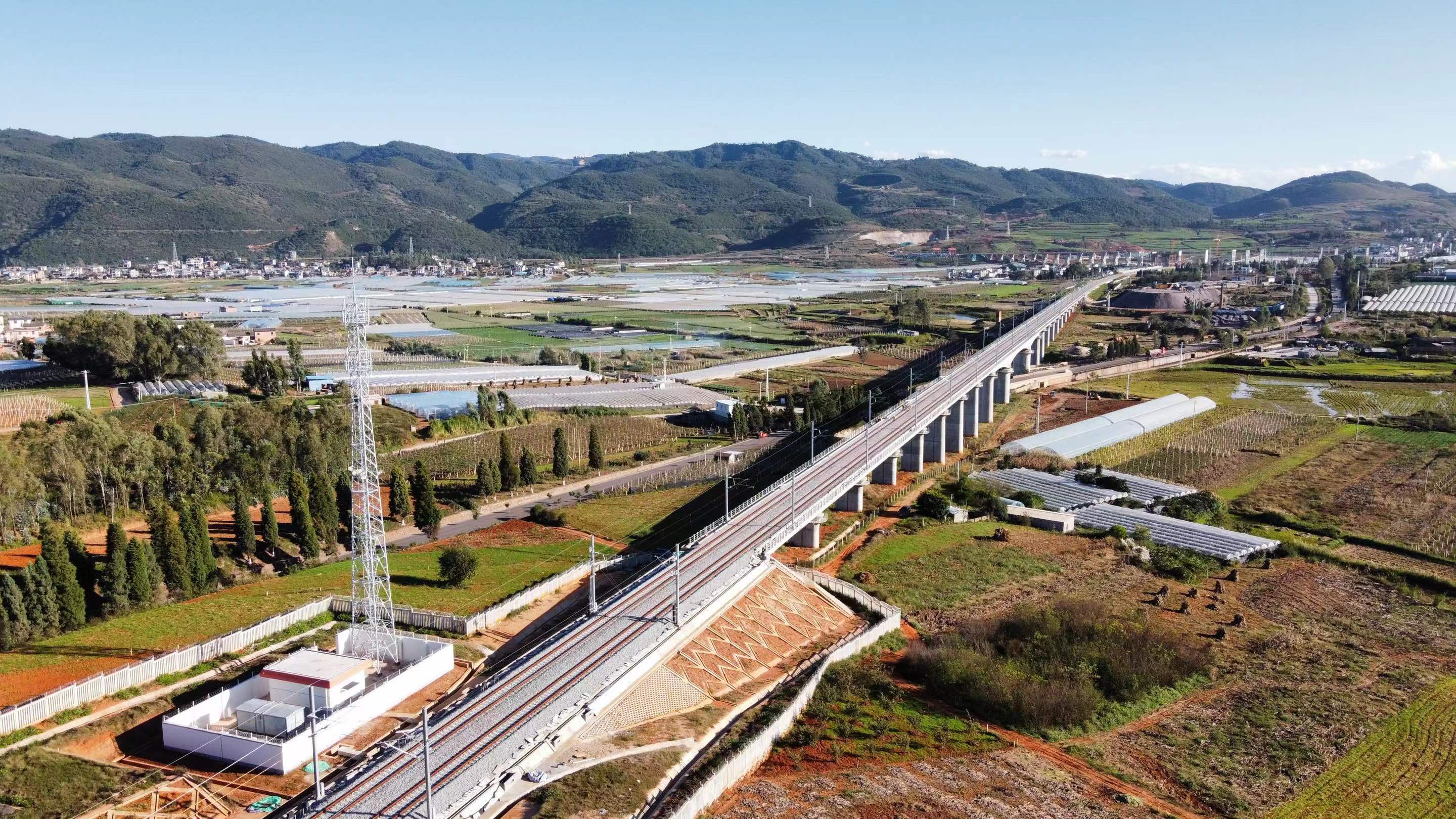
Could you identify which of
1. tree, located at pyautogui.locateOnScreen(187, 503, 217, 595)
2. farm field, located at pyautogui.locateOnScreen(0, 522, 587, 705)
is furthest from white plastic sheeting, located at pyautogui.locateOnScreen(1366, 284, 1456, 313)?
tree, located at pyautogui.locateOnScreen(187, 503, 217, 595)

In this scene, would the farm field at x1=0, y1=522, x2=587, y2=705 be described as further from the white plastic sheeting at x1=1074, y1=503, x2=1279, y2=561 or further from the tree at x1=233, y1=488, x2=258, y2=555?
the white plastic sheeting at x1=1074, y1=503, x2=1279, y2=561

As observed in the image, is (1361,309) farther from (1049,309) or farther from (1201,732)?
(1201,732)

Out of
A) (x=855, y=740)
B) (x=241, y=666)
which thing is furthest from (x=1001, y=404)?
(x=241, y=666)

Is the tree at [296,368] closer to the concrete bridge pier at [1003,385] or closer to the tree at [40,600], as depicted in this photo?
the tree at [40,600]

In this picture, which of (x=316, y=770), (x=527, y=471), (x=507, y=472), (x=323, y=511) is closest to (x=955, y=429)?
(x=527, y=471)

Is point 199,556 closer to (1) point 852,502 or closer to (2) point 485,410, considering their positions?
(1) point 852,502

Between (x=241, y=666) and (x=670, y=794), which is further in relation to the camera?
(x=241, y=666)
